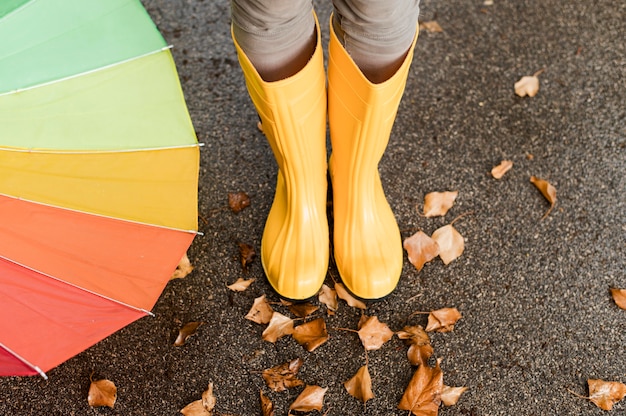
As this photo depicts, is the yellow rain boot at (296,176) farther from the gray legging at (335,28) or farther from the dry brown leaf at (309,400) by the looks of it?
the dry brown leaf at (309,400)

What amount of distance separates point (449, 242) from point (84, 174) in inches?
36.0

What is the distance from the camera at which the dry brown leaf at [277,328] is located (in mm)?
1430

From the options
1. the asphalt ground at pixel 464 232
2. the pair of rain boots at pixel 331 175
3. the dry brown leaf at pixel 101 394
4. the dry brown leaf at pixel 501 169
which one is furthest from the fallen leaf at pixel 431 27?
the dry brown leaf at pixel 101 394

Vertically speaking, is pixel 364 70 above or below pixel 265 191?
above

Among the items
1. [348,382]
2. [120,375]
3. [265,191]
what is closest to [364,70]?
[265,191]

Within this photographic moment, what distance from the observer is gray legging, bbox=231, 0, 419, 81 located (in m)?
1.05

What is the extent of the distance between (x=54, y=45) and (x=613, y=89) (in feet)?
5.29

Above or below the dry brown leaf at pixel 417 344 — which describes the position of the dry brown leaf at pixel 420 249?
above

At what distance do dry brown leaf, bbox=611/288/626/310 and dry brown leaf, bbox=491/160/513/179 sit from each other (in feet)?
1.38

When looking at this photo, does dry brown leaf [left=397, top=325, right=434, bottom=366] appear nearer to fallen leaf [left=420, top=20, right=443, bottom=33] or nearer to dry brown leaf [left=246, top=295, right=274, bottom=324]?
dry brown leaf [left=246, top=295, right=274, bottom=324]

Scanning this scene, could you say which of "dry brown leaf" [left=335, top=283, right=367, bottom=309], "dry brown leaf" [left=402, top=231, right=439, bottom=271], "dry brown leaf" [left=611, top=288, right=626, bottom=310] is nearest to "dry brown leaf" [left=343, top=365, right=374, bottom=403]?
"dry brown leaf" [left=335, top=283, right=367, bottom=309]

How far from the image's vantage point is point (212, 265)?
5.12ft

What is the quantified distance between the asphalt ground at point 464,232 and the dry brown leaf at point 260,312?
0.07 feet

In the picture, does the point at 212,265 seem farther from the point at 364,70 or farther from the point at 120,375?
the point at 364,70
